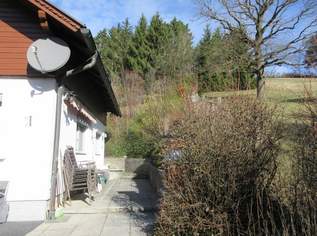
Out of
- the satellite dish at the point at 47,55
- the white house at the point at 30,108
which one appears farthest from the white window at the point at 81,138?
the satellite dish at the point at 47,55

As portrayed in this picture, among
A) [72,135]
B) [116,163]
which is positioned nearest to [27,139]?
Result: [72,135]

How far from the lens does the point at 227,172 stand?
207 inches

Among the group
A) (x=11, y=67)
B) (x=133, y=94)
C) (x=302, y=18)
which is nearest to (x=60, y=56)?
(x=11, y=67)

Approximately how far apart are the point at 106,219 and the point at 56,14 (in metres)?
4.33

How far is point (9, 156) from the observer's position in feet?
27.8

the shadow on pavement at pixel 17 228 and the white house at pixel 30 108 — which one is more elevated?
the white house at pixel 30 108

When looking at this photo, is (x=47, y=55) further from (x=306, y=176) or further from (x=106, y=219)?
(x=306, y=176)

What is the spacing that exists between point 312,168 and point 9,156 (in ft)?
21.3

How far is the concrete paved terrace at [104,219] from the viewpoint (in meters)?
7.12

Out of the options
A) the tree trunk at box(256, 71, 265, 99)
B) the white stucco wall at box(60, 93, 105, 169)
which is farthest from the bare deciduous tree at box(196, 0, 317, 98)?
the white stucco wall at box(60, 93, 105, 169)

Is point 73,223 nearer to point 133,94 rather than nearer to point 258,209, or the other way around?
point 258,209

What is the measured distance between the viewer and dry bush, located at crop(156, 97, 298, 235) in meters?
5.20

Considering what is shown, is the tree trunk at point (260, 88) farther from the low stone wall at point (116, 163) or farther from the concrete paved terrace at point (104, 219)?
the low stone wall at point (116, 163)

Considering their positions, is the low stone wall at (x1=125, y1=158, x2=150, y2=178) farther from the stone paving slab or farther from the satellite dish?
the satellite dish
